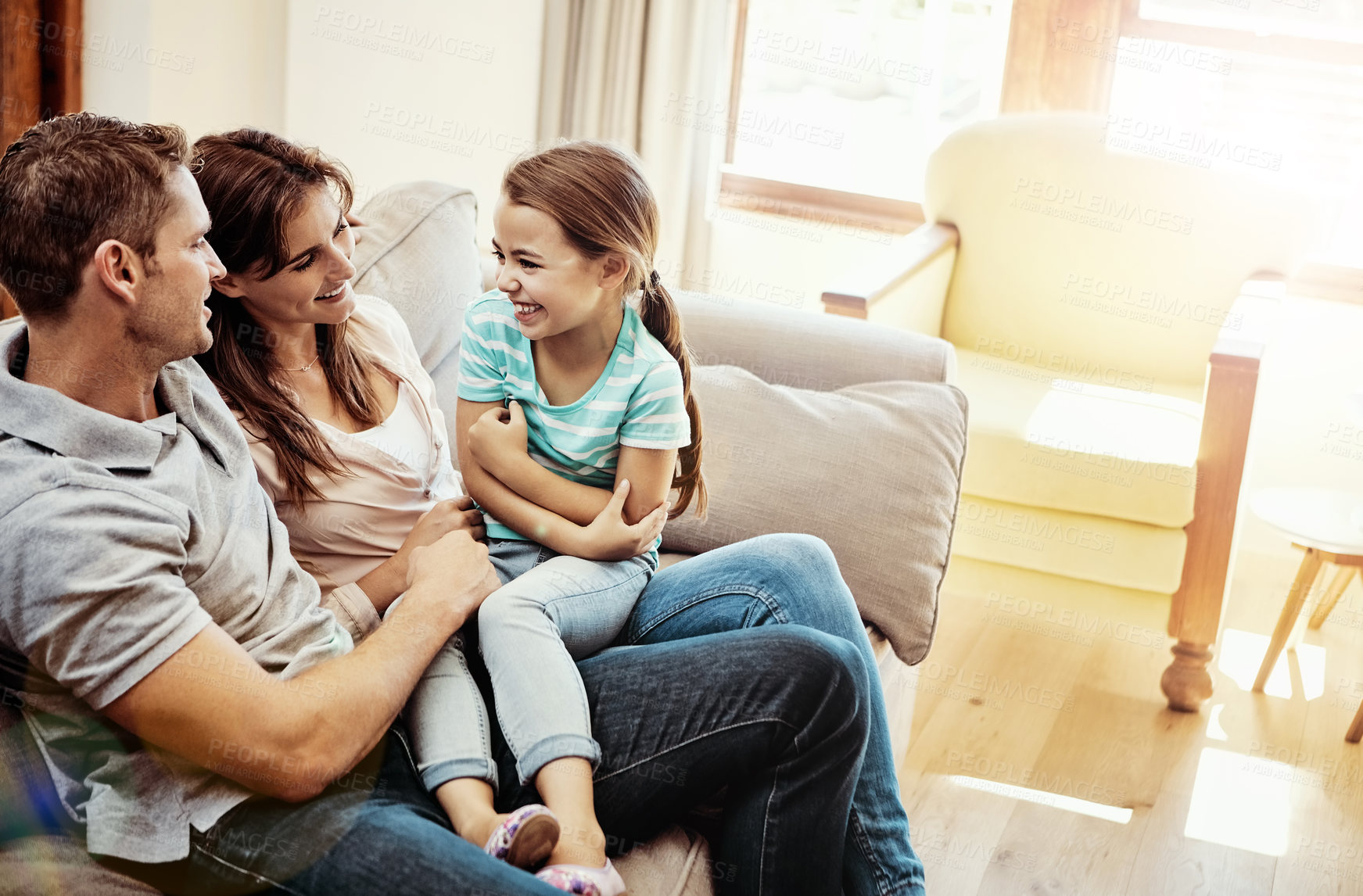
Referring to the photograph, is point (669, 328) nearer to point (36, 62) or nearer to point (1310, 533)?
point (1310, 533)

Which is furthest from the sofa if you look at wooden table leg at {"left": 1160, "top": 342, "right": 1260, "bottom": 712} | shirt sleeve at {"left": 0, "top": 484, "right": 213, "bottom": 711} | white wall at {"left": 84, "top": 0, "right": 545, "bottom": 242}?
white wall at {"left": 84, "top": 0, "right": 545, "bottom": 242}

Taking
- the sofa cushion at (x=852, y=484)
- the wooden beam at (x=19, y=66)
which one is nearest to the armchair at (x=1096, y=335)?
the sofa cushion at (x=852, y=484)

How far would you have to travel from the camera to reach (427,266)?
1.89 meters

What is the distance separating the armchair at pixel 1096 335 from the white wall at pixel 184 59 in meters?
1.61

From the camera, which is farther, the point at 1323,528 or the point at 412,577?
the point at 1323,528

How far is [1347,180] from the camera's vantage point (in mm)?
3154

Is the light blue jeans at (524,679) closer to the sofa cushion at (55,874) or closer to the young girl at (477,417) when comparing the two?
the young girl at (477,417)

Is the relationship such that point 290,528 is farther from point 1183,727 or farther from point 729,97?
point 729,97

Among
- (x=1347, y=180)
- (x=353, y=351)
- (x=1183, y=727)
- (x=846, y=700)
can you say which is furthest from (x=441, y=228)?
(x=1347, y=180)

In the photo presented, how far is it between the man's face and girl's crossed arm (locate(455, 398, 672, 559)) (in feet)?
1.22

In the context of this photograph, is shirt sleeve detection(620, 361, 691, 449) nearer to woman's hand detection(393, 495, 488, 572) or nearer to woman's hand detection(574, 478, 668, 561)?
woman's hand detection(574, 478, 668, 561)

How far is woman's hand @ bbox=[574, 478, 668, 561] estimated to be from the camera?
137cm

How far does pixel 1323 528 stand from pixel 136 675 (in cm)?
228

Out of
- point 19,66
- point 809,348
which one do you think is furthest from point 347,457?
point 19,66
